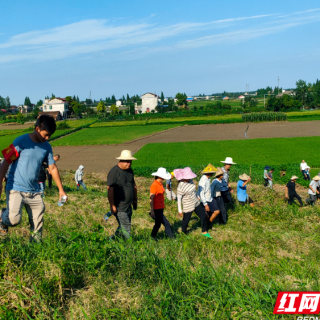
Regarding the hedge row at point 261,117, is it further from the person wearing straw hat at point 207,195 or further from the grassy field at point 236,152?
the person wearing straw hat at point 207,195

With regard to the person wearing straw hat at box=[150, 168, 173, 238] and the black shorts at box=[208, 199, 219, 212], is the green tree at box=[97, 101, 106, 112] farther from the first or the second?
the person wearing straw hat at box=[150, 168, 173, 238]

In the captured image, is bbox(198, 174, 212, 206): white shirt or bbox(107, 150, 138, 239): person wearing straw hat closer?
bbox(107, 150, 138, 239): person wearing straw hat

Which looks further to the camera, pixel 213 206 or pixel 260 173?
pixel 260 173


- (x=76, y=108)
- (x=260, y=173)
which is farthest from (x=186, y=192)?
(x=76, y=108)

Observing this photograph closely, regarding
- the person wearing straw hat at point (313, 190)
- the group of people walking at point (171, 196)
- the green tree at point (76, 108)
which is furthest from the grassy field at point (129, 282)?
the green tree at point (76, 108)

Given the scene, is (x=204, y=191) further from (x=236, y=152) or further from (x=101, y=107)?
(x=101, y=107)

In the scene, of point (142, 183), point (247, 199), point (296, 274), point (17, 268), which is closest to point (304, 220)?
point (247, 199)

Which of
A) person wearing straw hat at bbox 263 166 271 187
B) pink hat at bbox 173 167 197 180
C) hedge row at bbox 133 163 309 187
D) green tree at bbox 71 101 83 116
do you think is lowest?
hedge row at bbox 133 163 309 187

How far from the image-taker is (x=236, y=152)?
100 feet

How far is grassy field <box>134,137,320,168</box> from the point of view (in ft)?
85.7

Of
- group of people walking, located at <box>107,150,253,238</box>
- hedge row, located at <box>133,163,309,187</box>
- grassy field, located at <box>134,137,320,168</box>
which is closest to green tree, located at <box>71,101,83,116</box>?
grassy field, located at <box>134,137,320,168</box>

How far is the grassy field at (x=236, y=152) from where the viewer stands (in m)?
26.1

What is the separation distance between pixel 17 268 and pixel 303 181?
653 inches

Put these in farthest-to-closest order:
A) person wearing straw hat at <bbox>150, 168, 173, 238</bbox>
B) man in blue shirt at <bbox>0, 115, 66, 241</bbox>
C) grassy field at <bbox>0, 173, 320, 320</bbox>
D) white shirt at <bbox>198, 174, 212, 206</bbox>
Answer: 1. white shirt at <bbox>198, 174, 212, 206</bbox>
2. person wearing straw hat at <bbox>150, 168, 173, 238</bbox>
3. man in blue shirt at <bbox>0, 115, 66, 241</bbox>
4. grassy field at <bbox>0, 173, 320, 320</bbox>
